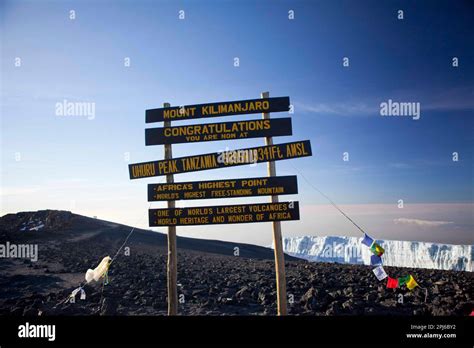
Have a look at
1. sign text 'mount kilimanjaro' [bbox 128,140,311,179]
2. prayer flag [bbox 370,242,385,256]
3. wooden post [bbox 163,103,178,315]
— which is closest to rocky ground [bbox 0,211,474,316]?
wooden post [bbox 163,103,178,315]

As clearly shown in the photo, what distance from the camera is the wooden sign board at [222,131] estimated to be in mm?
8008

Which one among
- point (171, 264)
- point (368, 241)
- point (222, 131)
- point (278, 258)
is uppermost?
point (222, 131)

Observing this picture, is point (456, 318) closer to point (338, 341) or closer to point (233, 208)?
point (338, 341)

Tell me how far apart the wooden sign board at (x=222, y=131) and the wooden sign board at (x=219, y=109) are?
0.27m

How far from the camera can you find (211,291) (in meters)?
13.5

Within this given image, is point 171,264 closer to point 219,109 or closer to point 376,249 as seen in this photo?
point 219,109

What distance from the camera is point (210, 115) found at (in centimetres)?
826

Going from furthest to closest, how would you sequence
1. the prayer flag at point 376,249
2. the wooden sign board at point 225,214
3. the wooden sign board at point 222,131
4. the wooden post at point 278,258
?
the prayer flag at point 376,249 < the wooden sign board at point 222,131 < the wooden sign board at point 225,214 < the wooden post at point 278,258

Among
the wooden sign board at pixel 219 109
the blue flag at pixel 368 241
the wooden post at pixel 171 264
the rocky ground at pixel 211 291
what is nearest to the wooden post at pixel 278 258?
the wooden sign board at pixel 219 109

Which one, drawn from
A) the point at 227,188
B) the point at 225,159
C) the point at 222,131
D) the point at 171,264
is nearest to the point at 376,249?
the point at 227,188

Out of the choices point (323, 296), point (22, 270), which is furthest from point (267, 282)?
point (22, 270)

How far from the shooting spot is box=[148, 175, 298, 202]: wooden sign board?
7.93m

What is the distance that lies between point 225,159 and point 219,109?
139cm

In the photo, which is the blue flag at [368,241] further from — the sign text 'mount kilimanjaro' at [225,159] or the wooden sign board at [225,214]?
the sign text 'mount kilimanjaro' at [225,159]
